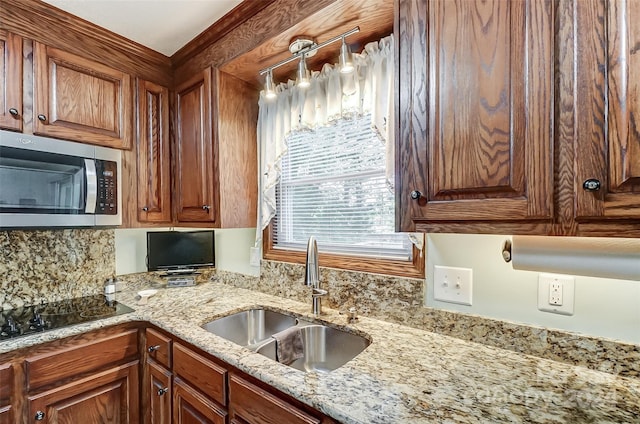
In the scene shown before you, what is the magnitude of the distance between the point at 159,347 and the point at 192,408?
0.32 metres

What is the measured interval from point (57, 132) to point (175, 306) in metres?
1.03

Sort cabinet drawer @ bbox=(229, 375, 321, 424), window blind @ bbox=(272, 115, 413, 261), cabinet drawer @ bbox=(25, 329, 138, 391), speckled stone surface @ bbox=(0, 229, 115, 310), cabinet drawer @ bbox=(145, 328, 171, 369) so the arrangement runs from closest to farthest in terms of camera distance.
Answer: cabinet drawer @ bbox=(229, 375, 321, 424) < cabinet drawer @ bbox=(25, 329, 138, 391) < cabinet drawer @ bbox=(145, 328, 171, 369) < window blind @ bbox=(272, 115, 413, 261) < speckled stone surface @ bbox=(0, 229, 115, 310)

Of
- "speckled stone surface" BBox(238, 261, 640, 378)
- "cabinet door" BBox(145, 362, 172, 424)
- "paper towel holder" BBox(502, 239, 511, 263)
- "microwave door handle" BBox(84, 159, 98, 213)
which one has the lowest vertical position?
"cabinet door" BBox(145, 362, 172, 424)

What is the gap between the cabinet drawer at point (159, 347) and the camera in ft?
4.31

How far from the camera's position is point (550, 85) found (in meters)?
0.69

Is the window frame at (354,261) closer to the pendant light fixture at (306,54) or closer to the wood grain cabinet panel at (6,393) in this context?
the pendant light fixture at (306,54)

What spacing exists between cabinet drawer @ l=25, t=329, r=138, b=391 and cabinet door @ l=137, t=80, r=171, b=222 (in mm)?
680

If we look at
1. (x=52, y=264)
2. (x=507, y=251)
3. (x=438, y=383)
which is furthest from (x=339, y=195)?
(x=52, y=264)

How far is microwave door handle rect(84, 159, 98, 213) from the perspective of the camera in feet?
4.80

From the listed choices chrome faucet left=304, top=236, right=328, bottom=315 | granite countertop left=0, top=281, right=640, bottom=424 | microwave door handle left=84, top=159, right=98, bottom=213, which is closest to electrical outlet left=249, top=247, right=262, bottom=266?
chrome faucet left=304, top=236, right=328, bottom=315

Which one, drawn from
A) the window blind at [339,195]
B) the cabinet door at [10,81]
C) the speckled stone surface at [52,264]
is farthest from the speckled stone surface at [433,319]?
the cabinet door at [10,81]

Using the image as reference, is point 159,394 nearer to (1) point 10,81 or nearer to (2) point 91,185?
(2) point 91,185

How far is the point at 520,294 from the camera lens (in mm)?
1014

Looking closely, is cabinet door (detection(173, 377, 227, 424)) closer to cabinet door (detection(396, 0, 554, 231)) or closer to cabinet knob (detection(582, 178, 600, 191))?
cabinet door (detection(396, 0, 554, 231))
